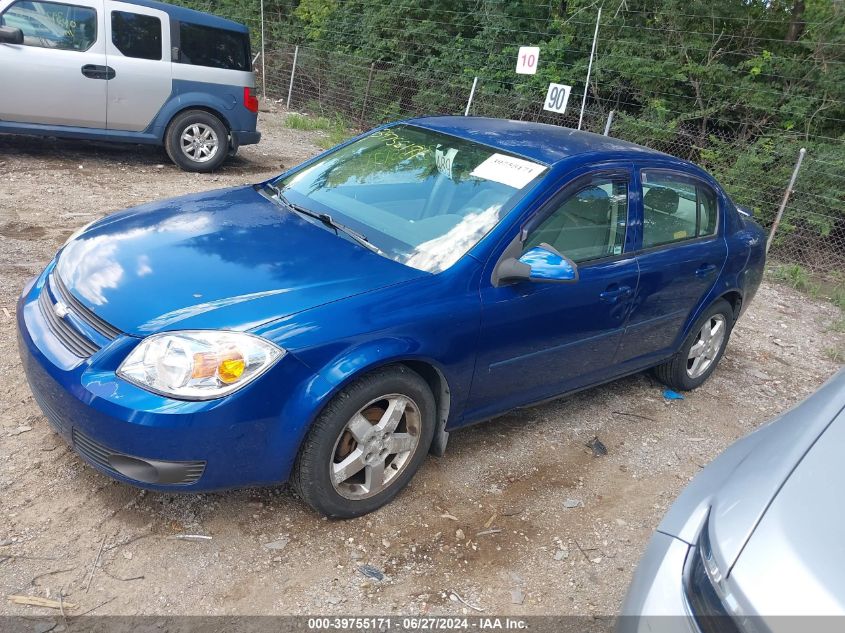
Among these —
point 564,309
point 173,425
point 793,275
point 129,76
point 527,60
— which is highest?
point 527,60

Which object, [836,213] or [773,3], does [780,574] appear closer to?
[836,213]

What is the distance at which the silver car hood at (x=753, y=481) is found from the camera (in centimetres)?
184

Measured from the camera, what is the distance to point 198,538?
295 cm

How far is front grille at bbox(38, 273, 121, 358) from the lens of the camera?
2781 mm

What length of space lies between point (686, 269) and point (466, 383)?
5.98ft

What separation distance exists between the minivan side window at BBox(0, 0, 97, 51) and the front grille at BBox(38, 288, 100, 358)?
5.83 metres

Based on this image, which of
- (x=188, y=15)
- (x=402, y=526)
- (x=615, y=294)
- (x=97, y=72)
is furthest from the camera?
(x=188, y=15)

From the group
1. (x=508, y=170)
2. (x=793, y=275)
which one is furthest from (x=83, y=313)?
(x=793, y=275)

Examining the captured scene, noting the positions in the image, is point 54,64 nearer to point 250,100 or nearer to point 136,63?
point 136,63

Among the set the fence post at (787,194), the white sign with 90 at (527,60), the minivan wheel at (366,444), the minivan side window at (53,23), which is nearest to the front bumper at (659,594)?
the minivan wheel at (366,444)

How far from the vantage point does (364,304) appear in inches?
115

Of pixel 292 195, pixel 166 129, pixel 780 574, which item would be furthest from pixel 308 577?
pixel 166 129

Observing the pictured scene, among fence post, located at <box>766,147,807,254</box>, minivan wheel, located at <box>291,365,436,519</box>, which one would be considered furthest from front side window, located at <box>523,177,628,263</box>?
fence post, located at <box>766,147,807,254</box>

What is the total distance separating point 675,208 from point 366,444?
2.54m
